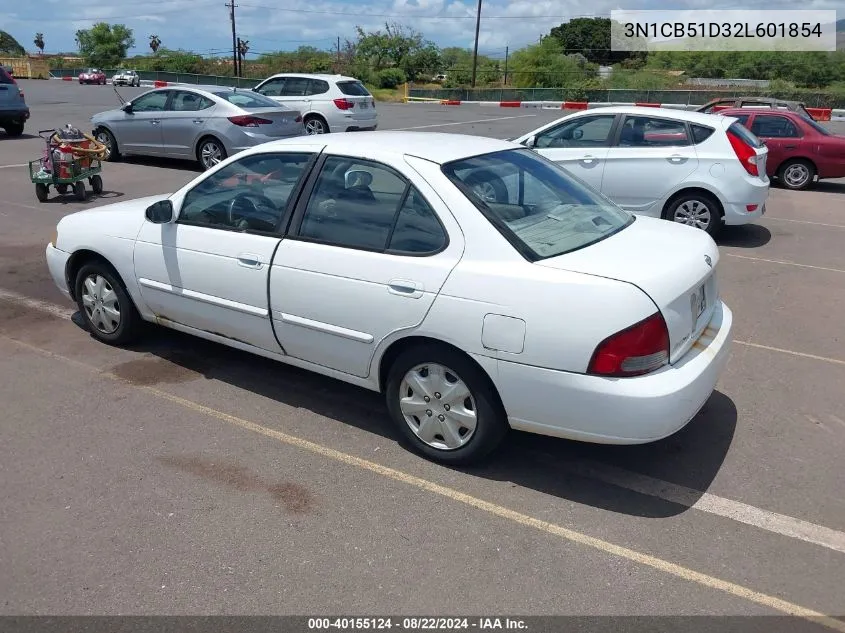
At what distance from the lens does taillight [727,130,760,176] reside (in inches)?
365

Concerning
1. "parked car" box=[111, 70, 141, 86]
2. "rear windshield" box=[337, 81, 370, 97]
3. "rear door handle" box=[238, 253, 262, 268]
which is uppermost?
"parked car" box=[111, 70, 141, 86]

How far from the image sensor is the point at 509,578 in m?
3.28

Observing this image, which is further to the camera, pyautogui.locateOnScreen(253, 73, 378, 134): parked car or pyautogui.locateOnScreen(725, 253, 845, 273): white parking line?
pyautogui.locateOnScreen(253, 73, 378, 134): parked car

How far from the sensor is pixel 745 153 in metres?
9.32

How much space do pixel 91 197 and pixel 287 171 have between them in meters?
8.41

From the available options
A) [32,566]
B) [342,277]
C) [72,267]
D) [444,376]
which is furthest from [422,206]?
[72,267]

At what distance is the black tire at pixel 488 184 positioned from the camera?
13.7ft

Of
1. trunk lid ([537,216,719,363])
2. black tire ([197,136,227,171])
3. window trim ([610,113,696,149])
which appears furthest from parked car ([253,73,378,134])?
trunk lid ([537,216,719,363])

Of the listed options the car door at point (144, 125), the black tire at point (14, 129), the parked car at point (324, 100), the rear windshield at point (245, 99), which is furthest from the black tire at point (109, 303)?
the black tire at point (14, 129)

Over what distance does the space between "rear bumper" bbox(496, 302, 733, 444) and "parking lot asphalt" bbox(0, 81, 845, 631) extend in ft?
1.40

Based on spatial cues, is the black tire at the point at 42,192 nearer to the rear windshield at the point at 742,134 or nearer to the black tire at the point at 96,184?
the black tire at the point at 96,184

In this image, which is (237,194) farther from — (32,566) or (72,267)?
(32,566)

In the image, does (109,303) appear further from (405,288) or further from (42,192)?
(42,192)

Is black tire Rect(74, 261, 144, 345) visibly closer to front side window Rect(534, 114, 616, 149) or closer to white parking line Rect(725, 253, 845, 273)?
front side window Rect(534, 114, 616, 149)
